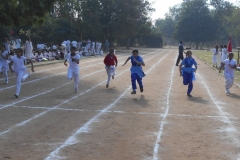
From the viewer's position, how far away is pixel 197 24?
338 feet

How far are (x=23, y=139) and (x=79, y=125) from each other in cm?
172

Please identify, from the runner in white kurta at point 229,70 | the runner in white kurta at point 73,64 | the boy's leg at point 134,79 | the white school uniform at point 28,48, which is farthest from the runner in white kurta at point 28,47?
the runner in white kurta at point 229,70

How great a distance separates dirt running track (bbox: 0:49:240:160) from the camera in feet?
23.2

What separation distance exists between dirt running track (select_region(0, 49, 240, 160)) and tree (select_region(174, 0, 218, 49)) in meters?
88.1

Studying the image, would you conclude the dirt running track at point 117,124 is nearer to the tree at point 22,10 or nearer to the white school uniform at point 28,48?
the tree at point 22,10

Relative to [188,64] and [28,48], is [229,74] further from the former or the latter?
[28,48]

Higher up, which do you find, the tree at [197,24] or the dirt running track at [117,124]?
the tree at [197,24]

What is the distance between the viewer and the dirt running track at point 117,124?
7082 mm

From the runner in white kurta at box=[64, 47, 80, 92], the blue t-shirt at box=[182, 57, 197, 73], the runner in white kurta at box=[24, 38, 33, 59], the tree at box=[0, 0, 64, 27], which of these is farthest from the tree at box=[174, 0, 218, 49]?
the runner in white kurta at box=[64, 47, 80, 92]

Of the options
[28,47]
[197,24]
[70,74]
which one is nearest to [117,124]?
[70,74]

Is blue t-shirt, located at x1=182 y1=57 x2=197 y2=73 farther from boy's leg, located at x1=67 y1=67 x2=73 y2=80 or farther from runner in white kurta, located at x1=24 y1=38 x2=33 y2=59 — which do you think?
runner in white kurta, located at x1=24 y1=38 x2=33 y2=59

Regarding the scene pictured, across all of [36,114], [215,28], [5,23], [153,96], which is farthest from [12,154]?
[215,28]

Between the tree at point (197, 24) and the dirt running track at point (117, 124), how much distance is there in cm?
8810

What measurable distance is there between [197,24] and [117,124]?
9682 cm
